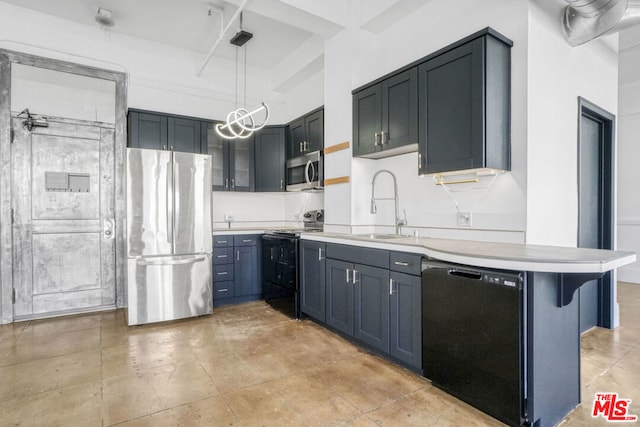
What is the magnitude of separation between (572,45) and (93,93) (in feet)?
17.0

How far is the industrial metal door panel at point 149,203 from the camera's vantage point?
365cm

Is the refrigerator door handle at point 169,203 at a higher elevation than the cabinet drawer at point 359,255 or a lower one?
higher

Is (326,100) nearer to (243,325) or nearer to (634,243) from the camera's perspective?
(243,325)

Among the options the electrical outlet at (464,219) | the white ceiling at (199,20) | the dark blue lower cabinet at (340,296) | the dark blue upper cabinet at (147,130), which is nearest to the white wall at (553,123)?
the electrical outlet at (464,219)

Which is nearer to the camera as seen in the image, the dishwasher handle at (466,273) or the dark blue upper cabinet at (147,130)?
the dishwasher handle at (466,273)

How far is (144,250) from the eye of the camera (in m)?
3.72

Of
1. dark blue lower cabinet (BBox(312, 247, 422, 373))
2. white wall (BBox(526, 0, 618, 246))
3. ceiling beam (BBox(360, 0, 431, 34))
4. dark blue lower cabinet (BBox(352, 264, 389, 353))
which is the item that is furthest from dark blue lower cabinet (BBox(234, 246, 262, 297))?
white wall (BBox(526, 0, 618, 246))

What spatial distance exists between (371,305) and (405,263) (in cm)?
53

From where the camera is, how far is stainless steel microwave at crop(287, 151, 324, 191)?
4309 millimetres

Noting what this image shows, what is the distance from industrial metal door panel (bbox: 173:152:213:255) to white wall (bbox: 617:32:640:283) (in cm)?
627

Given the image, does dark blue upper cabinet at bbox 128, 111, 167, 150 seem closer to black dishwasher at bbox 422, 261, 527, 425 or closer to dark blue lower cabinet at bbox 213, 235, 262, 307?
dark blue lower cabinet at bbox 213, 235, 262, 307

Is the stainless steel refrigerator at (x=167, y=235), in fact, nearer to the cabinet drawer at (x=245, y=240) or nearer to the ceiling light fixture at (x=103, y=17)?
the cabinet drawer at (x=245, y=240)

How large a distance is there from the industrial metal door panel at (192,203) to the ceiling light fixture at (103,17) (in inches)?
71.1

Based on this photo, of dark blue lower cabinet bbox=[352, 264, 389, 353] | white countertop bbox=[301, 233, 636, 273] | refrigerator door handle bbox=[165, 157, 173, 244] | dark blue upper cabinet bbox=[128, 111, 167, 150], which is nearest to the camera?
white countertop bbox=[301, 233, 636, 273]
